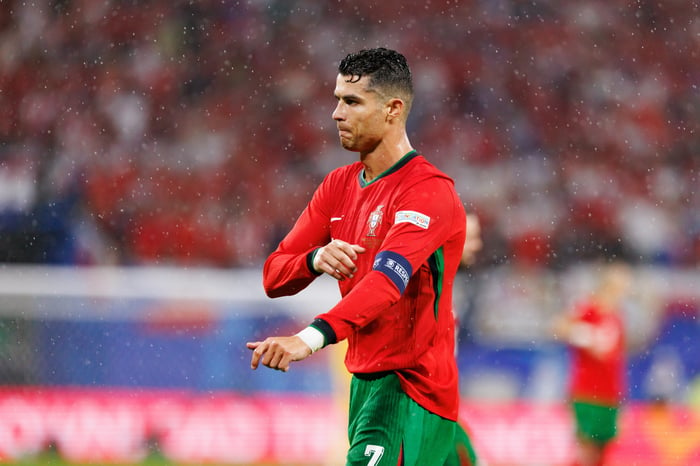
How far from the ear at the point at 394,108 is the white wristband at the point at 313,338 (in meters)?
0.81

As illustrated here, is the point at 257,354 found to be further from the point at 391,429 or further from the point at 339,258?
the point at 391,429

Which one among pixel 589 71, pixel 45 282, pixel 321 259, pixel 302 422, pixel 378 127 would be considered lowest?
pixel 302 422

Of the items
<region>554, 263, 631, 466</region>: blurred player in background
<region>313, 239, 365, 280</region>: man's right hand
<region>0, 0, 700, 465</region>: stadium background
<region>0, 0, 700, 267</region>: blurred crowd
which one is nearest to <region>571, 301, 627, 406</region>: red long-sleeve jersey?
<region>554, 263, 631, 466</region>: blurred player in background

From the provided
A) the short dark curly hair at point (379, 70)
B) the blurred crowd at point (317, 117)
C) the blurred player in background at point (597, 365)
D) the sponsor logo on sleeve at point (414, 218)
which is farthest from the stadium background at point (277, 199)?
the sponsor logo on sleeve at point (414, 218)

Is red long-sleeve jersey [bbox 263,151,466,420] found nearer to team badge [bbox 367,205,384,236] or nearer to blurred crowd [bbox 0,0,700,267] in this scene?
team badge [bbox 367,205,384,236]

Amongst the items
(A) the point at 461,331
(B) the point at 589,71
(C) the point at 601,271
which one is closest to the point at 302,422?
(A) the point at 461,331

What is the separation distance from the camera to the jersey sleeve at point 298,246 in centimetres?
323

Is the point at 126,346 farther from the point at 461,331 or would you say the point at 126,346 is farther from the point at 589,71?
the point at 589,71

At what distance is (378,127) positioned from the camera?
311cm

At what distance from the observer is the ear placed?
10.2ft

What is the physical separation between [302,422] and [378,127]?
483 centimetres

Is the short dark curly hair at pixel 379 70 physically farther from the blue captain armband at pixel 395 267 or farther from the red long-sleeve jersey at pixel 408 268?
the blue captain armband at pixel 395 267

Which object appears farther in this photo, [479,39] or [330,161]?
[479,39]

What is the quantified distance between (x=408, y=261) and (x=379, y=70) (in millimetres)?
652
